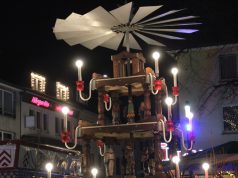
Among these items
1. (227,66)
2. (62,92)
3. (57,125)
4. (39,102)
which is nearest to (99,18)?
(227,66)

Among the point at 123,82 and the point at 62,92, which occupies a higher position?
the point at 62,92

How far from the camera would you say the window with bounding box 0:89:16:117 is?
37.3 m

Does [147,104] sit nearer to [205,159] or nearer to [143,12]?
[143,12]

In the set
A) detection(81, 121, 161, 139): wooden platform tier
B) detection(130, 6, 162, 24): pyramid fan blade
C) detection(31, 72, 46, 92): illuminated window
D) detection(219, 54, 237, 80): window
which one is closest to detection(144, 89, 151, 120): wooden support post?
detection(81, 121, 161, 139): wooden platform tier

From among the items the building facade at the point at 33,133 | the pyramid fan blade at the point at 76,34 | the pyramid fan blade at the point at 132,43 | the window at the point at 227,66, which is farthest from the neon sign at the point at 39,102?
the pyramid fan blade at the point at 76,34

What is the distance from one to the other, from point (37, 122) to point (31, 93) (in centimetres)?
286

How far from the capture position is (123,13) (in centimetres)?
920

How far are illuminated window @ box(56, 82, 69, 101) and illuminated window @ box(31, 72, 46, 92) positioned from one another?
2953 mm

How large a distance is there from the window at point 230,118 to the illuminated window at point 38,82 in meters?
14.7

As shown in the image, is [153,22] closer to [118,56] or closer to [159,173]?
[118,56]

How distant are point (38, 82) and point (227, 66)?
15085mm

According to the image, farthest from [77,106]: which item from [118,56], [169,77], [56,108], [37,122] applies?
[118,56]

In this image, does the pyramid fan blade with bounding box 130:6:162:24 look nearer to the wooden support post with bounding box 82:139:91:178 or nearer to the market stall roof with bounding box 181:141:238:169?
the wooden support post with bounding box 82:139:91:178

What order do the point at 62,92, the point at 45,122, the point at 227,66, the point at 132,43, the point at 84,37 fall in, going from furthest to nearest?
the point at 62,92
the point at 45,122
the point at 227,66
the point at 132,43
the point at 84,37
